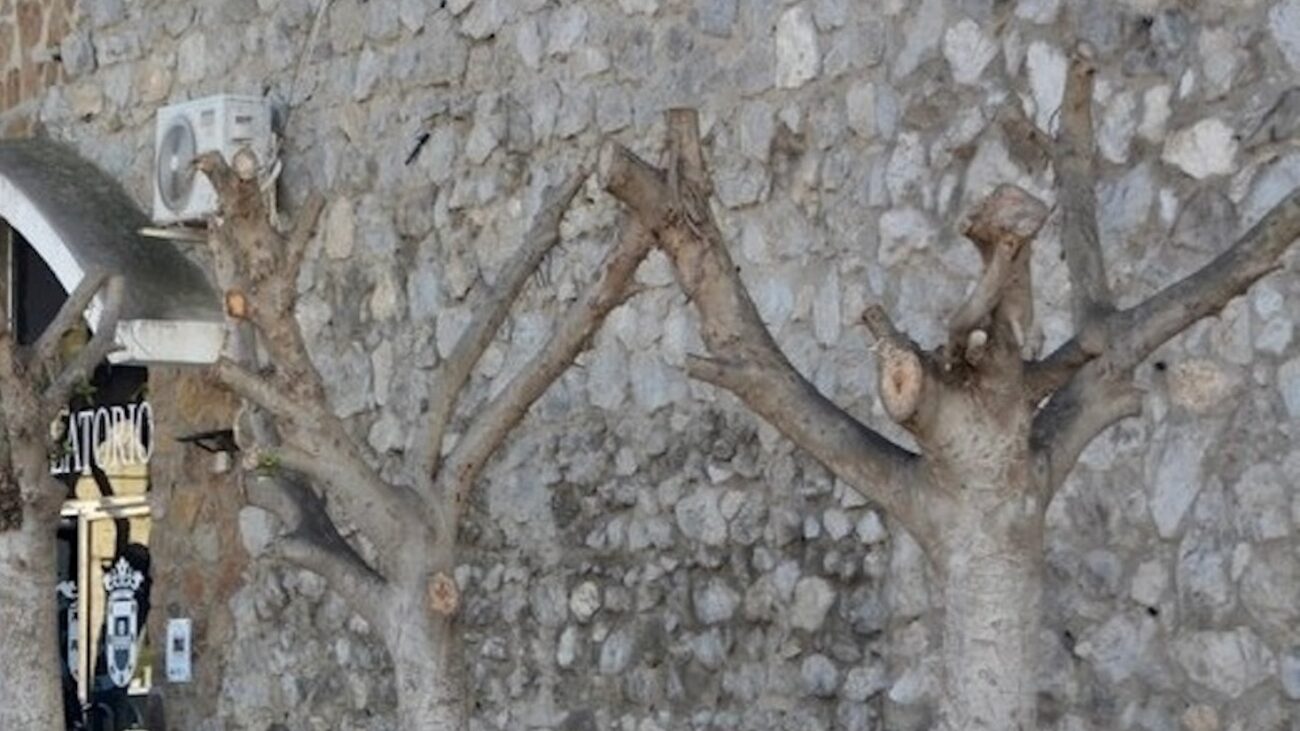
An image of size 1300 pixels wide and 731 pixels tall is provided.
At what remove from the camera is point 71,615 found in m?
14.3

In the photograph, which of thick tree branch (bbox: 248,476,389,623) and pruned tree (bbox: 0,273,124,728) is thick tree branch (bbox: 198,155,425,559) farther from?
pruned tree (bbox: 0,273,124,728)

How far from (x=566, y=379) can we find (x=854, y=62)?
1.87 metres

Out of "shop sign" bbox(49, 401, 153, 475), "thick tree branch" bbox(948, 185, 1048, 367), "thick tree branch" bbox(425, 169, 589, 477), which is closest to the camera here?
"thick tree branch" bbox(948, 185, 1048, 367)

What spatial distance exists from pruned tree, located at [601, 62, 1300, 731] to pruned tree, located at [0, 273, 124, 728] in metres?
3.69

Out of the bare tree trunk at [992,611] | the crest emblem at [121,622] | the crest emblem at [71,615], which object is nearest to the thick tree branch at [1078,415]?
the bare tree trunk at [992,611]

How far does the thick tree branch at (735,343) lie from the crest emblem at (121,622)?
7.31m

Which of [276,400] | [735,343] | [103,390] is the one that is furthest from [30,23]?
[735,343]

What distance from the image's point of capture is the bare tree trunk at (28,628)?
9789 millimetres

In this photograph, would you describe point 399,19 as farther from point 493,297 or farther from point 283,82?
point 493,297

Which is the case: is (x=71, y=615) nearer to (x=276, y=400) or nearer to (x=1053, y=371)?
(x=276, y=400)

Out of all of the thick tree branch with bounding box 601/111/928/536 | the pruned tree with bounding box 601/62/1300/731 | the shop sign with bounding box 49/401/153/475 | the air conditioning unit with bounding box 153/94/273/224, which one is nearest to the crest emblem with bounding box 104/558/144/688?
the shop sign with bounding box 49/401/153/475

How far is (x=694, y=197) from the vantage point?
272 inches

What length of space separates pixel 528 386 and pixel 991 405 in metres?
2.24

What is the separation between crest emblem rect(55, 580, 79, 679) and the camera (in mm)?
14297
